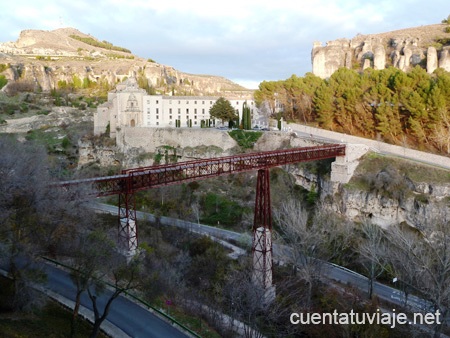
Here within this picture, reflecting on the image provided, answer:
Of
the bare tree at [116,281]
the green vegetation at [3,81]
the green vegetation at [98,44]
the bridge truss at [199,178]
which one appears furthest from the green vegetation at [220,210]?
the green vegetation at [98,44]

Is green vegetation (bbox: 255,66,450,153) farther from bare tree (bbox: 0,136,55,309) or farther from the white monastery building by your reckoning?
bare tree (bbox: 0,136,55,309)

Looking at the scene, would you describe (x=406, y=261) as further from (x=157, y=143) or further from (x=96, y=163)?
(x=96, y=163)

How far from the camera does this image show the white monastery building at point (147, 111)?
46875 millimetres

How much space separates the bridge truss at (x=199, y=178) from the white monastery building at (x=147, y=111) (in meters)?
25.2

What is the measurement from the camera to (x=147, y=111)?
48.4m

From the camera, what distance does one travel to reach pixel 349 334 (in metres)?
16.9

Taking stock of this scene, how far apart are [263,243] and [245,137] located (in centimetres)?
2210

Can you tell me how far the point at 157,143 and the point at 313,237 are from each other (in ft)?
84.6

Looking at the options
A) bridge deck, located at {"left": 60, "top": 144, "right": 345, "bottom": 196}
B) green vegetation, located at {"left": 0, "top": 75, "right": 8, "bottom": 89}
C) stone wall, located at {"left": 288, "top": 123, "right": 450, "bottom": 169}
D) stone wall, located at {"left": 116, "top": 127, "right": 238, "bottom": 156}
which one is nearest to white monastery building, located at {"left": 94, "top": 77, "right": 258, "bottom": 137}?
stone wall, located at {"left": 116, "top": 127, "right": 238, "bottom": 156}

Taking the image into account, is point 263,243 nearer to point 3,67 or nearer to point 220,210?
point 220,210

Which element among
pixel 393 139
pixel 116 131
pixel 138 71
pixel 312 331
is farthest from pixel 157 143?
pixel 138 71

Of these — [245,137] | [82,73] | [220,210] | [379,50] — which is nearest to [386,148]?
[245,137]

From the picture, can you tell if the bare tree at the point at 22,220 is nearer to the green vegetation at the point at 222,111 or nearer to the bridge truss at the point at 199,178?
the bridge truss at the point at 199,178

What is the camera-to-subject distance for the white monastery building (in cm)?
4688
